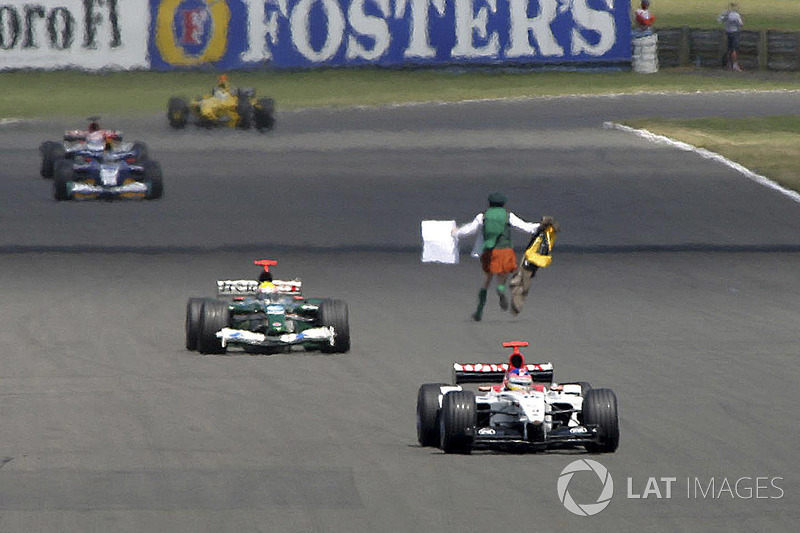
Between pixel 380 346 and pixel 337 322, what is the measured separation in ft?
2.91

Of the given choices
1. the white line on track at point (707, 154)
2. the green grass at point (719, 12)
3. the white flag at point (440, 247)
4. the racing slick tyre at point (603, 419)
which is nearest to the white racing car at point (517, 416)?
the racing slick tyre at point (603, 419)

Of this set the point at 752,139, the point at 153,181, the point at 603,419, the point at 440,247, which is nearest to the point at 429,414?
the point at 603,419

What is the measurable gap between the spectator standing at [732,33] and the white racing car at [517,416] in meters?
52.9

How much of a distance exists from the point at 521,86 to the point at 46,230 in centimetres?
3236

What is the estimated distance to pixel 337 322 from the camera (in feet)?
63.7

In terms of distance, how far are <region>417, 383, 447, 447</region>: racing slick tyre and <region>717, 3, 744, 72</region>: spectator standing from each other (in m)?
53.3

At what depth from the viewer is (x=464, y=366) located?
15.4m

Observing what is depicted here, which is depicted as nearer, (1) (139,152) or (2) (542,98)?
(1) (139,152)

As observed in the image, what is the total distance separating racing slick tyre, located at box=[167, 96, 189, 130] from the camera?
4938cm

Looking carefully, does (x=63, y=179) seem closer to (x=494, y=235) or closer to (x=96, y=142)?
(x=96, y=142)

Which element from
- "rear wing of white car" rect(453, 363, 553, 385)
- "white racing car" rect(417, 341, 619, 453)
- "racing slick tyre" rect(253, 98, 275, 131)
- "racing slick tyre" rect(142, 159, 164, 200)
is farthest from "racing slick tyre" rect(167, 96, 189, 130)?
"white racing car" rect(417, 341, 619, 453)

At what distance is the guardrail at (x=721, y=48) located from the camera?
224 ft

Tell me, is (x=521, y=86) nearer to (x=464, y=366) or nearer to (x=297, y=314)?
(x=297, y=314)

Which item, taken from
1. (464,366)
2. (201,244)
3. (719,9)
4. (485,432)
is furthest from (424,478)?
(719,9)
